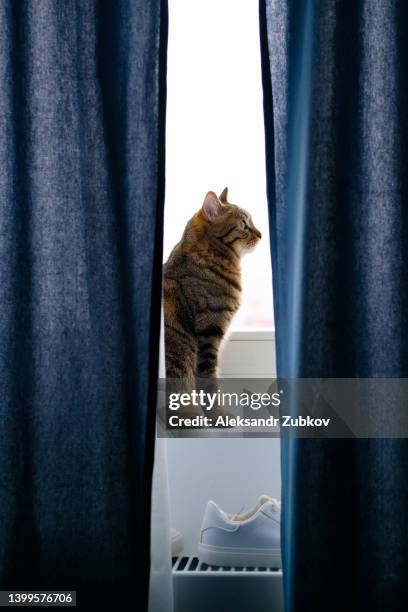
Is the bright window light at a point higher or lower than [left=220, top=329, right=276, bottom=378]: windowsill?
higher

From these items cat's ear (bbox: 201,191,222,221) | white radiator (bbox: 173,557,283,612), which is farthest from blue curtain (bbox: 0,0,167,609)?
cat's ear (bbox: 201,191,222,221)

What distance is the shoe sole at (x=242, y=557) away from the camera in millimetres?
1248

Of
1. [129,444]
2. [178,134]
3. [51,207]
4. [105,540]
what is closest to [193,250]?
[178,134]

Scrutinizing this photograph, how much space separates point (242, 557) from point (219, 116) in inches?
37.4

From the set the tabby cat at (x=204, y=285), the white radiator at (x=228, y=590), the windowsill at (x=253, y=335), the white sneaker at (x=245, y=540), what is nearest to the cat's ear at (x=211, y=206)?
the tabby cat at (x=204, y=285)

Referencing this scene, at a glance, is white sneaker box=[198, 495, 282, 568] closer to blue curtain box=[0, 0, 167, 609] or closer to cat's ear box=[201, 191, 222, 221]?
blue curtain box=[0, 0, 167, 609]

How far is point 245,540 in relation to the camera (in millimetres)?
1251

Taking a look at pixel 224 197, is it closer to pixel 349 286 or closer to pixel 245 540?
pixel 349 286

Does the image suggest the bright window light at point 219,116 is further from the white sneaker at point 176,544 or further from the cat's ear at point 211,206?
the white sneaker at point 176,544

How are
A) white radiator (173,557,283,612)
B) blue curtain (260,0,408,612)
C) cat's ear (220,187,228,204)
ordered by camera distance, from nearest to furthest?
blue curtain (260,0,408,612) < white radiator (173,557,283,612) < cat's ear (220,187,228,204)

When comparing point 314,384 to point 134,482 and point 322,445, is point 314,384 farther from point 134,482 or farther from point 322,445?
point 134,482

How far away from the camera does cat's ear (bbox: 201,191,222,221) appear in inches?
54.5

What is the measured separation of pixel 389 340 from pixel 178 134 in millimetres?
668

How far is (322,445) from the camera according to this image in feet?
3.55
